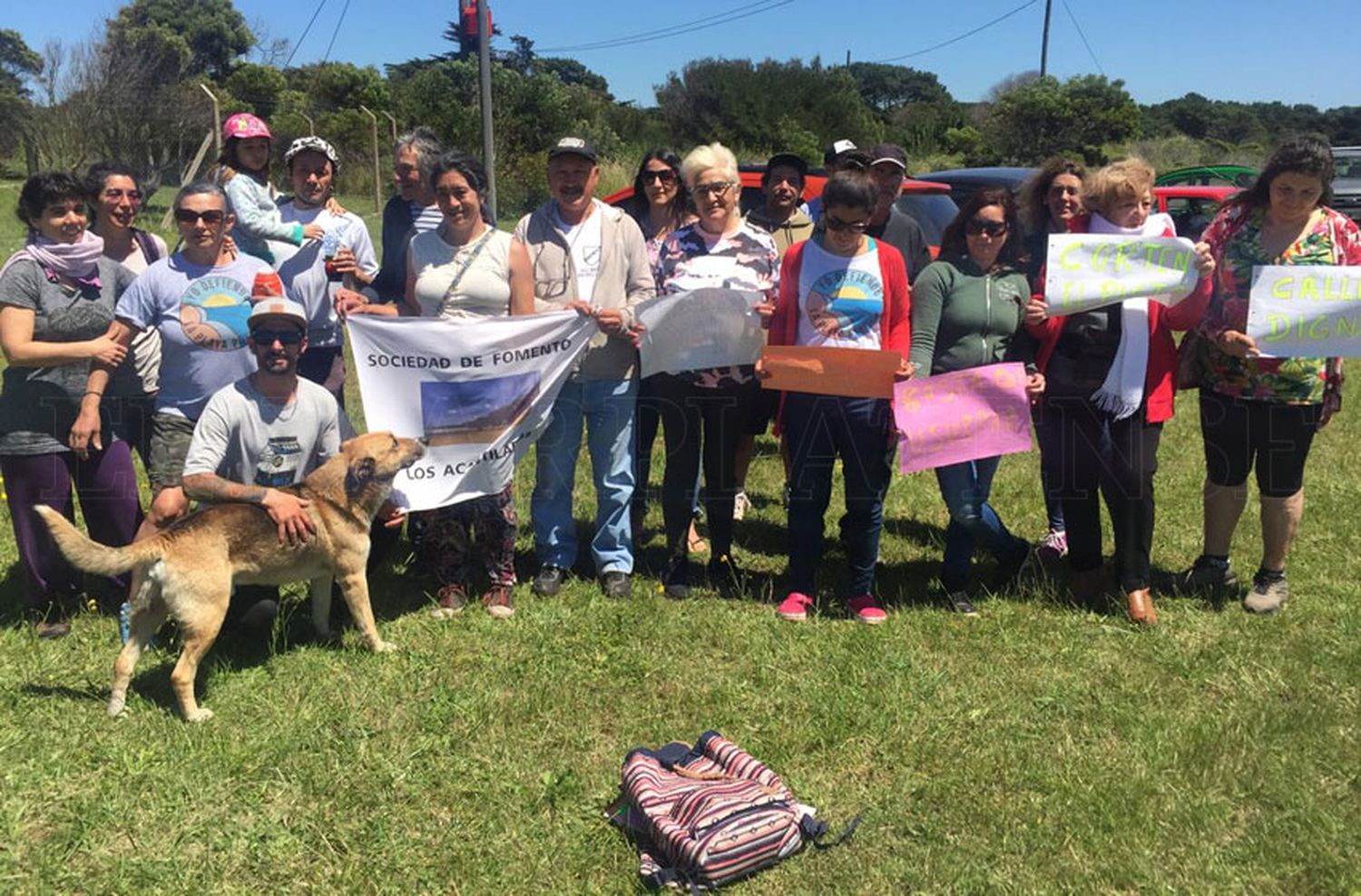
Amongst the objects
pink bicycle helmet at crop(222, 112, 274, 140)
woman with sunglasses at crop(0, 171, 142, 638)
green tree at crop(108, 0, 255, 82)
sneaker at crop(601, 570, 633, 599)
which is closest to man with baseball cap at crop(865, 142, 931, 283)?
sneaker at crop(601, 570, 633, 599)

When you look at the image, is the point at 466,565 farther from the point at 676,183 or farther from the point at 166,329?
the point at 676,183

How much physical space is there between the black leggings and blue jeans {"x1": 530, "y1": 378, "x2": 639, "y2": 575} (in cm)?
298

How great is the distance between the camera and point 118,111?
91.5 feet

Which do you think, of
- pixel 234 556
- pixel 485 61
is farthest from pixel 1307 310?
pixel 485 61

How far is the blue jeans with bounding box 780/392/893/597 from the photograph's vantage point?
4.56m

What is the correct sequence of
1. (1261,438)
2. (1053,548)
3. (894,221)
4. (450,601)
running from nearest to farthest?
(1261,438) → (450,601) → (894,221) → (1053,548)

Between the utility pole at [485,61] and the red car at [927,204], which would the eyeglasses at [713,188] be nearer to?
the red car at [927,204]

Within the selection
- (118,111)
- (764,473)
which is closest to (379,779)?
(764,473)

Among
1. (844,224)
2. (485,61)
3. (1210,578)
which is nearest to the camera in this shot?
(844,224)

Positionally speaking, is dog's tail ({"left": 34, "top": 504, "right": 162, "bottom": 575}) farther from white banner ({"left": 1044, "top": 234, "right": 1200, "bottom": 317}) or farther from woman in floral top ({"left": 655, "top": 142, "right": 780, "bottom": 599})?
white banner ({"left": 1044, "top": 234, "right": 1200, "bottom": 317})

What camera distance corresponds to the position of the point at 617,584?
5.14 m

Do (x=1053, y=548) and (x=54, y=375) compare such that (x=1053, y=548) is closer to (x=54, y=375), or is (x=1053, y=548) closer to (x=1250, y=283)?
(x=1250, y=283)

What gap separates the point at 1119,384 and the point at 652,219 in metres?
2.78

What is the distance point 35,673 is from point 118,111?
29.4 m
